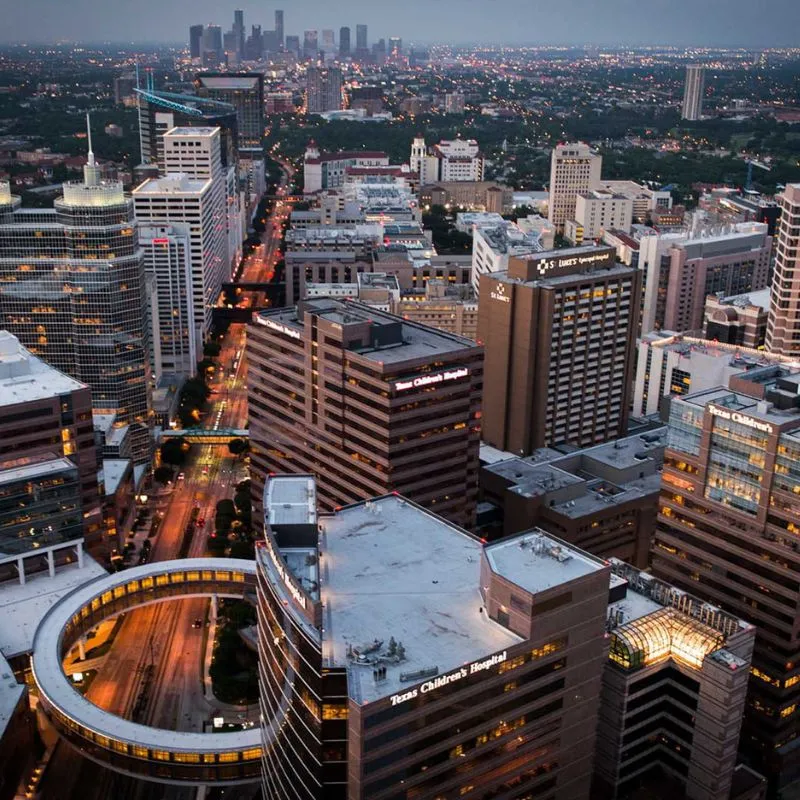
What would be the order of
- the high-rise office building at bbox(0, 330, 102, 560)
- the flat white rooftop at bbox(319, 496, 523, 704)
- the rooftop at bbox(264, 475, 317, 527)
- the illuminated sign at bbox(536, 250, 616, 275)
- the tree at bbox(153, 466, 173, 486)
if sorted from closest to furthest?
the flat white rooftop at bbox(319, 496, 523, 704) < the rooftop at bbox(264, 475, 317, 527) < the high-rise office building at bbox(0, 330, 102, 560) < the illuminated sign at bbox(536, 250, 616, 275) < the tree at bbox(153, 466, 173, 486)

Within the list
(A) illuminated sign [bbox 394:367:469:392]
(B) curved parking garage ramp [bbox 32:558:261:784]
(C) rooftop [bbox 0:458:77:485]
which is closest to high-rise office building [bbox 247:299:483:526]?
(A) illuminated sign [bbox 394:367:469:392]

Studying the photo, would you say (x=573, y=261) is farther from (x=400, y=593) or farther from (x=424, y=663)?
(x=424, y=663)

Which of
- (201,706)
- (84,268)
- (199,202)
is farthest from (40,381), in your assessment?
(199,202)

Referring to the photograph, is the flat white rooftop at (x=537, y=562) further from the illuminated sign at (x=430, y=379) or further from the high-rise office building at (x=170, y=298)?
the high-rise office building at (x=170, y=298)

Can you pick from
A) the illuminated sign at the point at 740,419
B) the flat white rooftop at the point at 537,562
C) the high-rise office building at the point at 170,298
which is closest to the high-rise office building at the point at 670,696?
the flat white rooftop at the point at 537,562

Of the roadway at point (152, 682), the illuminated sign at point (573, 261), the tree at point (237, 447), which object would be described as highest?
the illuminated sign at point (573, 261)

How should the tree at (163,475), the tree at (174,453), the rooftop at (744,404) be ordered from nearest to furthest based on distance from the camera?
1. the rooftop at (744,404)
2. the tree at (163,475)
3. the tree at (174,453)

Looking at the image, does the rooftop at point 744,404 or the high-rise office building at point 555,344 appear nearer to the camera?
the rooftop at point 744,404

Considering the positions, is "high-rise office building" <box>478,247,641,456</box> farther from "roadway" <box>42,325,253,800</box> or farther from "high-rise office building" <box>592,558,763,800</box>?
"high-rise office building" <box>592,558,763,800</box>
